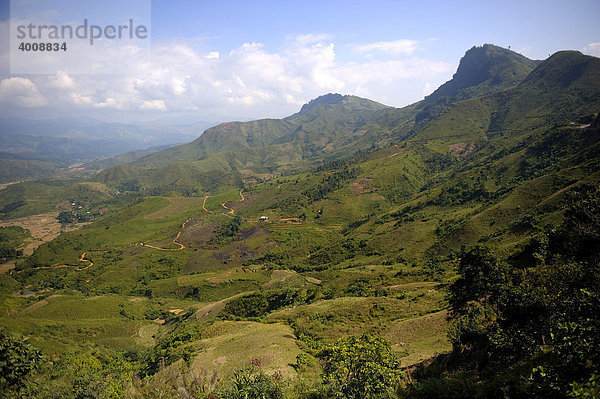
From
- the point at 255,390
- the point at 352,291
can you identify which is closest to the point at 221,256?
the point at 352,291

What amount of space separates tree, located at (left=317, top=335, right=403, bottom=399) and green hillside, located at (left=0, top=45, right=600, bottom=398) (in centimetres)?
22

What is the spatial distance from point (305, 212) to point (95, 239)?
448 ft

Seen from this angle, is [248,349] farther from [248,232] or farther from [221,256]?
[248,232]

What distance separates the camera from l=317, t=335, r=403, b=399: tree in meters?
18.4

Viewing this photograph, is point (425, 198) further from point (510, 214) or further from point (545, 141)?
point (545, 141)

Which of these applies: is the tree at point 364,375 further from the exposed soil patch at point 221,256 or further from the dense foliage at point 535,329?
the exposed soil patch at point 221,256

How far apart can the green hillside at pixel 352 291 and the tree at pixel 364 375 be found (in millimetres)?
219

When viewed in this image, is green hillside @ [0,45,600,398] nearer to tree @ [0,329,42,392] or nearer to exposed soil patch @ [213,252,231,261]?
tree @ [0,329,42,392]

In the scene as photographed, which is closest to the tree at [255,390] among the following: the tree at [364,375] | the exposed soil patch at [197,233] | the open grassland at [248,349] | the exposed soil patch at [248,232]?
the tree at [364,375]

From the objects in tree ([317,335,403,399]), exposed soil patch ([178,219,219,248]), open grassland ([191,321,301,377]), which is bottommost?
exposed soil patch ([178,219,219,248])

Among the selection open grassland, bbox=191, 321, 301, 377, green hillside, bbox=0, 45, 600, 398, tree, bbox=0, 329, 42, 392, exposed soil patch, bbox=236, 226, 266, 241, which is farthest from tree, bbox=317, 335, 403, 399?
exposed soil patch, bbox=236, 226, 266, 241

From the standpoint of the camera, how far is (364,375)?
64.5 feet

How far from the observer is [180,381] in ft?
90.7

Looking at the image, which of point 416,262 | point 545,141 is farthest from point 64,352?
point 545,141
